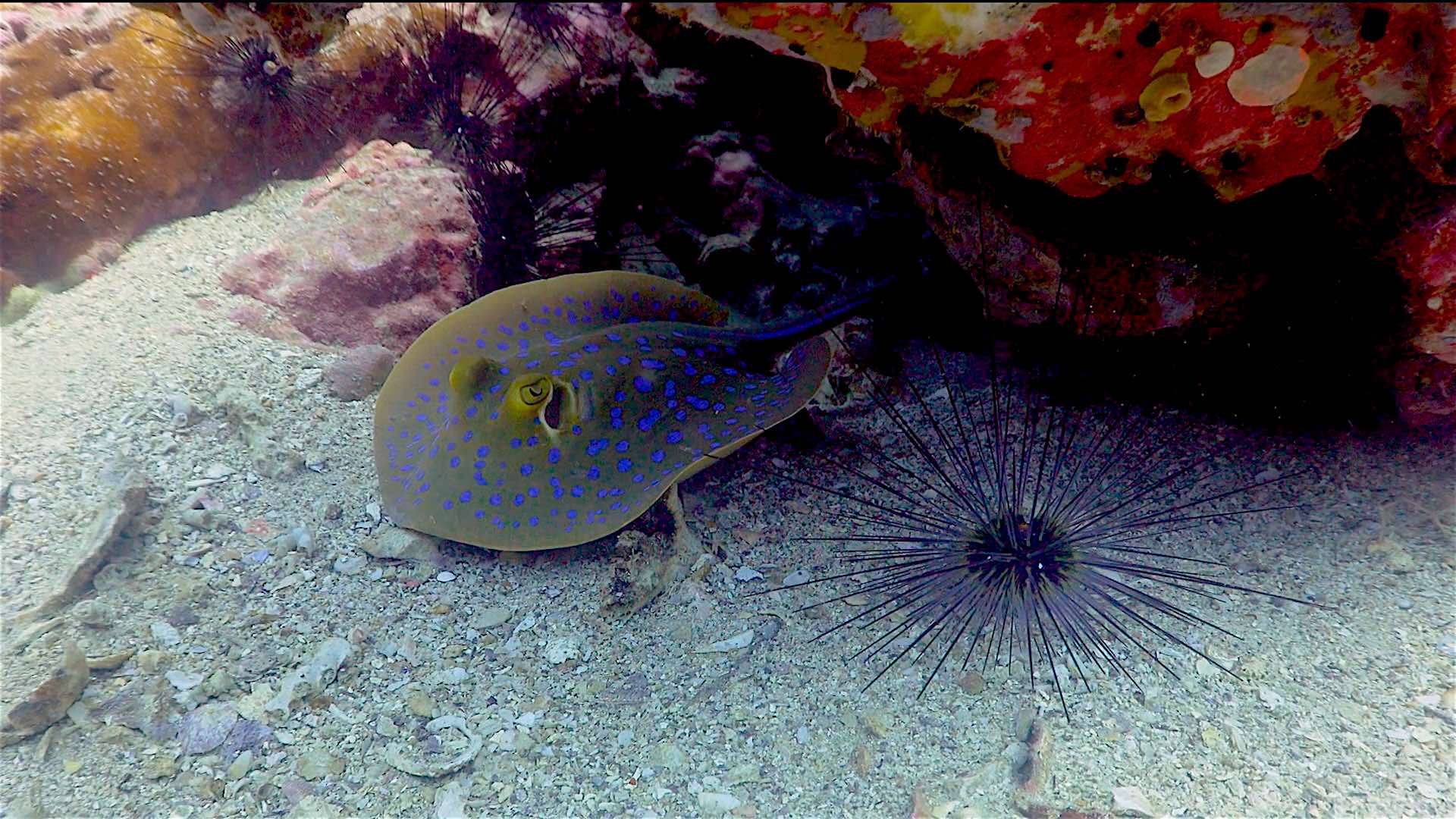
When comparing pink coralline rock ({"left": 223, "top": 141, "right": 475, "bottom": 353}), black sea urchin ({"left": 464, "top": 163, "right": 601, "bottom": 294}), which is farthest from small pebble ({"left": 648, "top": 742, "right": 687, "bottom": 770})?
pink coralline rock ({"left": 223, "top": 141, "right": 475, "bottom": 353})

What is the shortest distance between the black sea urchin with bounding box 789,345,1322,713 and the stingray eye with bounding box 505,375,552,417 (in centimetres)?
146

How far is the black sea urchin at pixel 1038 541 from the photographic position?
2609 mm

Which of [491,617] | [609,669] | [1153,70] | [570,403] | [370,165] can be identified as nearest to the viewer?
[1153,70]

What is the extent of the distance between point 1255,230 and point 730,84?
277 centimetres

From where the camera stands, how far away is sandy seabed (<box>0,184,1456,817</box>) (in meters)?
2.21

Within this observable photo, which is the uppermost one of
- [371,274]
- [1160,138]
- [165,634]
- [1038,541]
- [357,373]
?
[1160,138]

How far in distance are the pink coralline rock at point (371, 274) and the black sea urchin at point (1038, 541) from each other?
2.81 metres

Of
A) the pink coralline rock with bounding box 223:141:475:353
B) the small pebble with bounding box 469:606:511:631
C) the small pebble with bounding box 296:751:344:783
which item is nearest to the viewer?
the small pebble with bounding box 296:751:344:783

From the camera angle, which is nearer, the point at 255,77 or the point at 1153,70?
the point at 1153,70

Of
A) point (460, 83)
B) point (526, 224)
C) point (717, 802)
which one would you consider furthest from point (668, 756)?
point (460, 83)

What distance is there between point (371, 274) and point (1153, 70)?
14.2 feet

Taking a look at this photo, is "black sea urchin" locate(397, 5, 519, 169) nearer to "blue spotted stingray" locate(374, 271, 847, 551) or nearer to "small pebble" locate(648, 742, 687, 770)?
"blue spotted stingray" locate(374, 271, 847, 551)

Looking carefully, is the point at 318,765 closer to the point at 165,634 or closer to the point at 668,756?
the point at 165,634

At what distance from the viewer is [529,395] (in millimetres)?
3088
